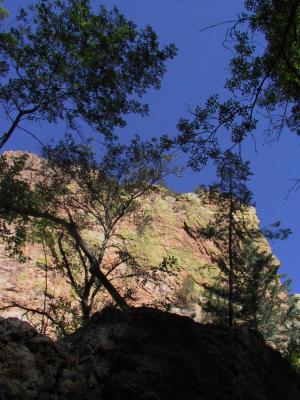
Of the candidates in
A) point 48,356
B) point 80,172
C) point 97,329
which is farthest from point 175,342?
point 80,172

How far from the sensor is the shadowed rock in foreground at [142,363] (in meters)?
3.46

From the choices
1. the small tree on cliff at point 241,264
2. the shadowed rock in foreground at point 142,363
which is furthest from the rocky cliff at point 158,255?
the shadowed rock in foreground at point 142,363

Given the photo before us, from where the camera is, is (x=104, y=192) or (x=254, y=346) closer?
(x=254, y=346)

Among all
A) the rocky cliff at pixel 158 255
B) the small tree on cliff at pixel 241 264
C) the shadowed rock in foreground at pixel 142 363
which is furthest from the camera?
the rocky cliff at pixel 158 255

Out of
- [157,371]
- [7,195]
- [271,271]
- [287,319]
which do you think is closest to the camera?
[157,371]

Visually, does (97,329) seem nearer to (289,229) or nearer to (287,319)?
(289,229)

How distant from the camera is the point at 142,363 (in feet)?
14.1

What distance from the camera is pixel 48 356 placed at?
3.62 metres

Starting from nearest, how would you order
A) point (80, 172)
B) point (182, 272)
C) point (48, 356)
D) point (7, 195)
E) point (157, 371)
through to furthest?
point (48, 356) < point (157, 371) < point (7, 195) < point (80, 172) < point (182, 272)

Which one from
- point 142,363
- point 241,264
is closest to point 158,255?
point 241,264

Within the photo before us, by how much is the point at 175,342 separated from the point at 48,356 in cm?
177

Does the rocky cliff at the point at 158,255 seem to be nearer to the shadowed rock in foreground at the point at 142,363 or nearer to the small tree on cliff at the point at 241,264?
the small tree on cliff at the point at 241,264

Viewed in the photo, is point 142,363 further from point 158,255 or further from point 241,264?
point 158,255

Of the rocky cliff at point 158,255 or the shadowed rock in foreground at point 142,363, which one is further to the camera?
the rocky cliff at point 158,255
